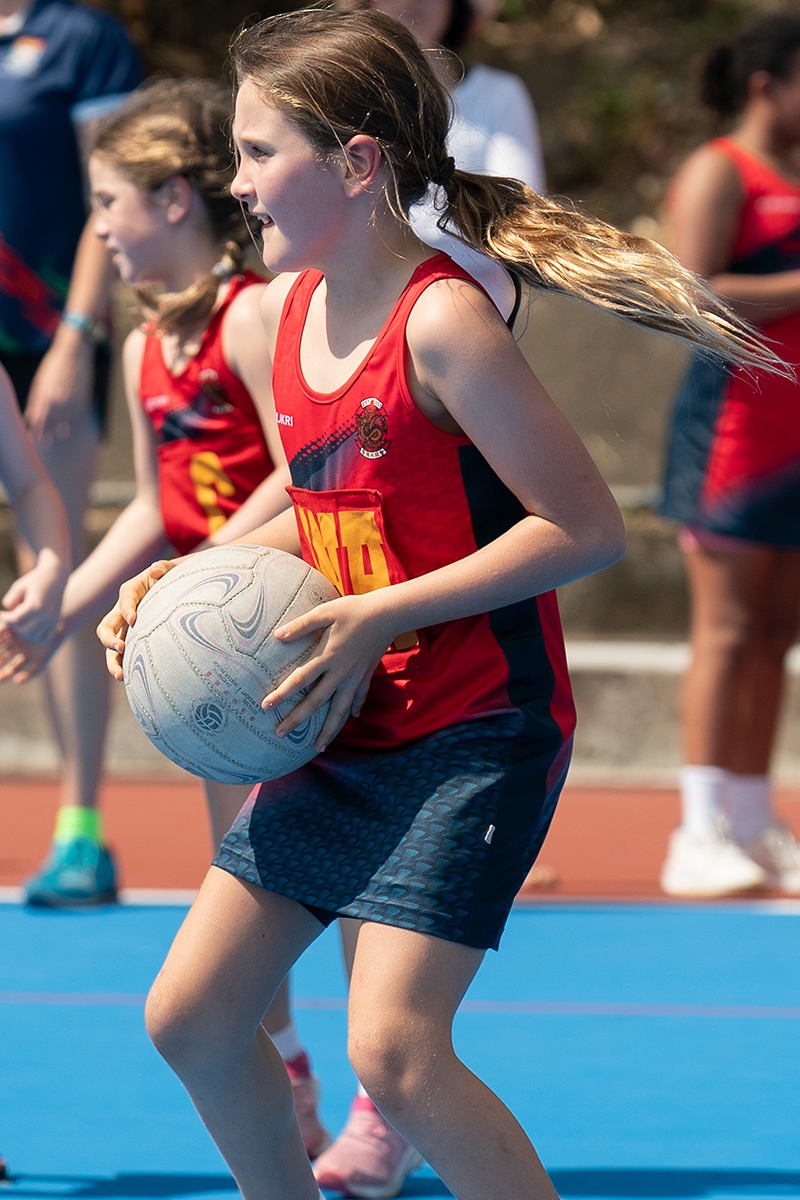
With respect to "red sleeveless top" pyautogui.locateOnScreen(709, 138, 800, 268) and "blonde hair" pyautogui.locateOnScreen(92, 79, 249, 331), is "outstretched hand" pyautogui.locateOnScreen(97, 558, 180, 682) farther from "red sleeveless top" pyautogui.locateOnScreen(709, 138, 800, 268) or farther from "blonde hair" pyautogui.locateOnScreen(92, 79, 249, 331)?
"red sleeveless top" pyautogui.locateOnScreen(709, 138, 800, 268)

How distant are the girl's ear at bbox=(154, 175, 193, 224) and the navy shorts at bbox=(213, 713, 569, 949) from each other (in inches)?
55.0

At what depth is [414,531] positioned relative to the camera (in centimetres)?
240

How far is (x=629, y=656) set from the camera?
7645 millimetres

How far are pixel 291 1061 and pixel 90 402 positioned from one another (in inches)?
93.9

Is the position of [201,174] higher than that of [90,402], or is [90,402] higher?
[201,174]

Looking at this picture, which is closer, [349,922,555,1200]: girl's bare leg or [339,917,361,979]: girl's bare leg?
[349,922,555,1200]: girl's bare leg

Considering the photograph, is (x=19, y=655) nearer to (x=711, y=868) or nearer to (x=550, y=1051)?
(x=550, y=1051)

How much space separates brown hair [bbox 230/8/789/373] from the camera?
7.74 ft

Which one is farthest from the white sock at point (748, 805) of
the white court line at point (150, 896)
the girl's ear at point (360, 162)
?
the girl's ear at point (360, 162)

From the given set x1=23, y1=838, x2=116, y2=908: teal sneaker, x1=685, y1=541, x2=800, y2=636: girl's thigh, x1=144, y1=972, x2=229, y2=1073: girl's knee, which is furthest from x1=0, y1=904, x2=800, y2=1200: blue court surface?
x1=685, y1=541, x2=800, y2=636: girl's thigh

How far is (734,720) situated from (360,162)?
10.5ft

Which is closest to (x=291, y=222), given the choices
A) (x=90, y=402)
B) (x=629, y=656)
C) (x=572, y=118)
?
(x=90, y=402)

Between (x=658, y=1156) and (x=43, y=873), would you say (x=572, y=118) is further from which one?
(x=658, y=1156)

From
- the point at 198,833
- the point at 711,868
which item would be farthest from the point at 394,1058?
the point at 198,833
